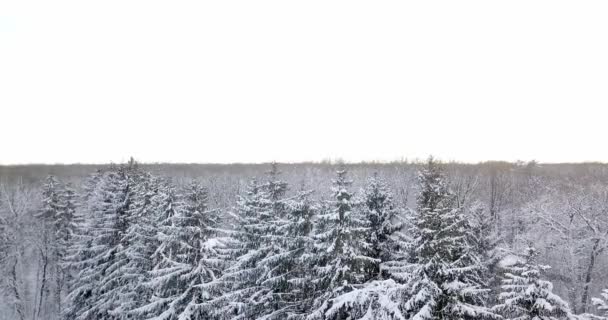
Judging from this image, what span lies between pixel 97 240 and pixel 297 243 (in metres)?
15.0

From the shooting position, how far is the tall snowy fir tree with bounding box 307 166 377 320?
18266 millimetres

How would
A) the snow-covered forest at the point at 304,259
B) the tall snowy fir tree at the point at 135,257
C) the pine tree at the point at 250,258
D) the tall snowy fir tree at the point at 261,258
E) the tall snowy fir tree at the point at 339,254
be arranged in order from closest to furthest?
1. the snow-covered forest at the point at 304,259
2. the tall snowy fir tree at the point at 339,254
3. the tall snowy fir tree at the point at 261,258
4. the pine tree at the point at 250,258
5. the tall snowy fir tree at the point at 135,257

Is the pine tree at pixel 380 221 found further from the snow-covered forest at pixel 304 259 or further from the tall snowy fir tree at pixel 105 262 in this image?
the tall snowy fir tree at pixel 105 262

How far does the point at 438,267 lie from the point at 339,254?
396 cm

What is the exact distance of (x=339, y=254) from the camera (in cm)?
1839

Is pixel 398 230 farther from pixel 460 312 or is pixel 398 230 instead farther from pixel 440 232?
pixel 460 312

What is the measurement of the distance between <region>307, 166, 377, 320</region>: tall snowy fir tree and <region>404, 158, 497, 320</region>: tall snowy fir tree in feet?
7.55

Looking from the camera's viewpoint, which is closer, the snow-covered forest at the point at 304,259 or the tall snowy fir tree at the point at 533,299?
the tall snowy fir tree at the point at 533,299

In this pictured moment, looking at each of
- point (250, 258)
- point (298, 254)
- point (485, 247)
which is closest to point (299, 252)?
point (298, 254)

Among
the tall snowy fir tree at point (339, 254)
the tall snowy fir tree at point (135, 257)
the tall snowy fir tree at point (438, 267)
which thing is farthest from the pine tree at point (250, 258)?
the tall snowy fir tree at point (438, 267)

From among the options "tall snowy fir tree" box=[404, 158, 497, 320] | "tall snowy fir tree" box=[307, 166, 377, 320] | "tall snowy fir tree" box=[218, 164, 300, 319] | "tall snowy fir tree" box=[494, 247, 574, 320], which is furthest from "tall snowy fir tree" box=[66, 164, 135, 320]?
"tall snowy fir tree" box=[494, 247, 574, 320]

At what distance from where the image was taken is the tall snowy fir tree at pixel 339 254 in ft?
59.9

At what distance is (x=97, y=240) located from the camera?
2872 centimetres

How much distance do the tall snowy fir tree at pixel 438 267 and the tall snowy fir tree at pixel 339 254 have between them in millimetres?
2301
